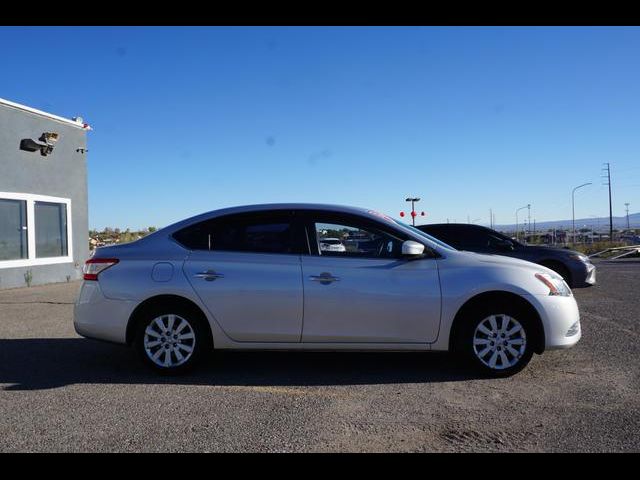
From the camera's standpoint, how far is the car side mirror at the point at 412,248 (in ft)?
17.3

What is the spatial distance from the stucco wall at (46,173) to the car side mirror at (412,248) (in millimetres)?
11518

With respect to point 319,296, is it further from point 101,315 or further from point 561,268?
point 561,268

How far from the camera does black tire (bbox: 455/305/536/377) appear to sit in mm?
5336

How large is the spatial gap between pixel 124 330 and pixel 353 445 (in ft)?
9.40

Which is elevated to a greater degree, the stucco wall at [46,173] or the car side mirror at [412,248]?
the stucco wall at [46,173]

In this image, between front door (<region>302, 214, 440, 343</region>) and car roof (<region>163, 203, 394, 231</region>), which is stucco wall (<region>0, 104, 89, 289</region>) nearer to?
car roof (<region>163, 203, 394, 231</region>)

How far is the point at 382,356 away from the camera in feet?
21.0

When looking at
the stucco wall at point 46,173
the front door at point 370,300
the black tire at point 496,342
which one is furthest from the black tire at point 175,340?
the stucco wall at point 46,173

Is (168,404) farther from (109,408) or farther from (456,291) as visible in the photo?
(456,291)

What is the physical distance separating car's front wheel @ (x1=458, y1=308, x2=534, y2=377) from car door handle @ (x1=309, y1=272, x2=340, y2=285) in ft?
4.50

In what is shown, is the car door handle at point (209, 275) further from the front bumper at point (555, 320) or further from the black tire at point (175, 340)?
the front bumper at point (555, 320)

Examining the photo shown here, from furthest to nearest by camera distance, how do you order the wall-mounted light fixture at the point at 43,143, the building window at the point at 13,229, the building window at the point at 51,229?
the building window at the point at 51,229 < the wall-mounted light fixture at the point at 43,143 < the building window at the point at 13,229

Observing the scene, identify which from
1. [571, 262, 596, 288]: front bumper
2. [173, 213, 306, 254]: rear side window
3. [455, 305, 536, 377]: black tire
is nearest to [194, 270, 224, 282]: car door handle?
[173, 213, 306, 254]: rear side window
